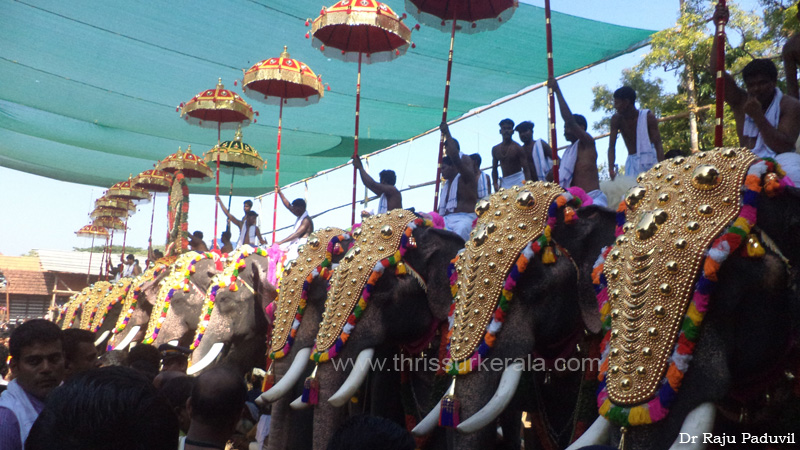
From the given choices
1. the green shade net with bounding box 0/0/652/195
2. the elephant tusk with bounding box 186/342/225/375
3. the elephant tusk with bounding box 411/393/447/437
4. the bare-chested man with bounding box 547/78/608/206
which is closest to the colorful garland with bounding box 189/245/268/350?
the elephant tusk with bounding box 186/342/225/375

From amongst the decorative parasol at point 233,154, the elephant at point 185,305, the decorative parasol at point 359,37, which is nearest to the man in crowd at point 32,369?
the decorative parasol at point 359,37

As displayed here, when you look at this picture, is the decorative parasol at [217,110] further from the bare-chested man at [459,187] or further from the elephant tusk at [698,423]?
the elephant tusk at [698,423]

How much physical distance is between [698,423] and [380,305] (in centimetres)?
215

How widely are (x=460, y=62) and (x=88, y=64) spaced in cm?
536

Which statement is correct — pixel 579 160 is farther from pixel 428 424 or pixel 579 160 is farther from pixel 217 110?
pixel 217 110

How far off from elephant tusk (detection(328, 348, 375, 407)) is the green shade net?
209 inches

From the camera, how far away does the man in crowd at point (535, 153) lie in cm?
572

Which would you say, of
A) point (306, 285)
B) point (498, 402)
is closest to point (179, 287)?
point (306, 285)

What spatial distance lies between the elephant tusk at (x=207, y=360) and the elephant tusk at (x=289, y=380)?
1915 millimetres

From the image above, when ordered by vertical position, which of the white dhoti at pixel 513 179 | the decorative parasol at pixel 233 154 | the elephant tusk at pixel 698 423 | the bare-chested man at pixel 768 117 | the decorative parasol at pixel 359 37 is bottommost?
the elephant tusk at pixel 698 423

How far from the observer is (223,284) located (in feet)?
21.6

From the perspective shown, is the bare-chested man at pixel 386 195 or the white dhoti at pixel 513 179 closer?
the white dhoti at pixel 513 179

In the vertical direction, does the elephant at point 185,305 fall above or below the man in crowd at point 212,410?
above

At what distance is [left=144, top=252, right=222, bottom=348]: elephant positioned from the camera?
7348 mm
